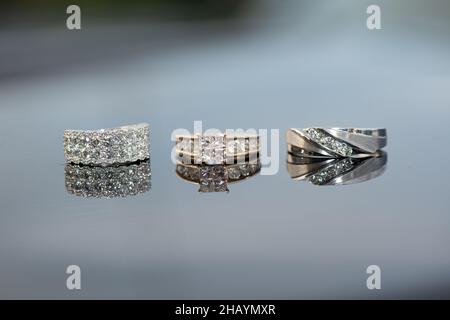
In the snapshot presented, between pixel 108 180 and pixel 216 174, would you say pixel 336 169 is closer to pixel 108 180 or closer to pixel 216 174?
pixel 216 174

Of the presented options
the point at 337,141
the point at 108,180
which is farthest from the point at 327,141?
the point at 108,180

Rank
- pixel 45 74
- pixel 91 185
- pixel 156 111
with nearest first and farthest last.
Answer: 1. pixel 91 185
2. pixel 156 111
3. pixel 45 74

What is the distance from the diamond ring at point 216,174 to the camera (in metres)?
0.96

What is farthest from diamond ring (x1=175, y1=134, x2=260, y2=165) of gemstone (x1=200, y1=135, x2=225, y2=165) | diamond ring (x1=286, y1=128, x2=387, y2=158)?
diamond ring (x1=286, y1=128, x2=387, y2=158)

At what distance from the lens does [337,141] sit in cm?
116

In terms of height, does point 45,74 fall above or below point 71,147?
above

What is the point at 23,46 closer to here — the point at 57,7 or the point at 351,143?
the point at 57,7

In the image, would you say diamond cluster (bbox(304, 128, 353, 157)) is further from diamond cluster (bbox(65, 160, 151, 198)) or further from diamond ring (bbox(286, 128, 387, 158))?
diamond cluster (bbox(65, 160, 151, 198))

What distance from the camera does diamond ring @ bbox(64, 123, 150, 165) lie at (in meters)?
1.11

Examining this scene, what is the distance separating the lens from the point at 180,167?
3.59 ft

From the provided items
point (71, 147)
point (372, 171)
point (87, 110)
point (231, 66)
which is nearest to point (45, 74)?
point (87, 110)

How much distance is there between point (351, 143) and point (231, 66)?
2.68 ft

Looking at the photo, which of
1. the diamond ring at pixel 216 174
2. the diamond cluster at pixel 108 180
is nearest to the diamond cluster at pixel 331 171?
the diamond ring at pixel 216 174

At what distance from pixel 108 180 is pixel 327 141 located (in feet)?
1.57
